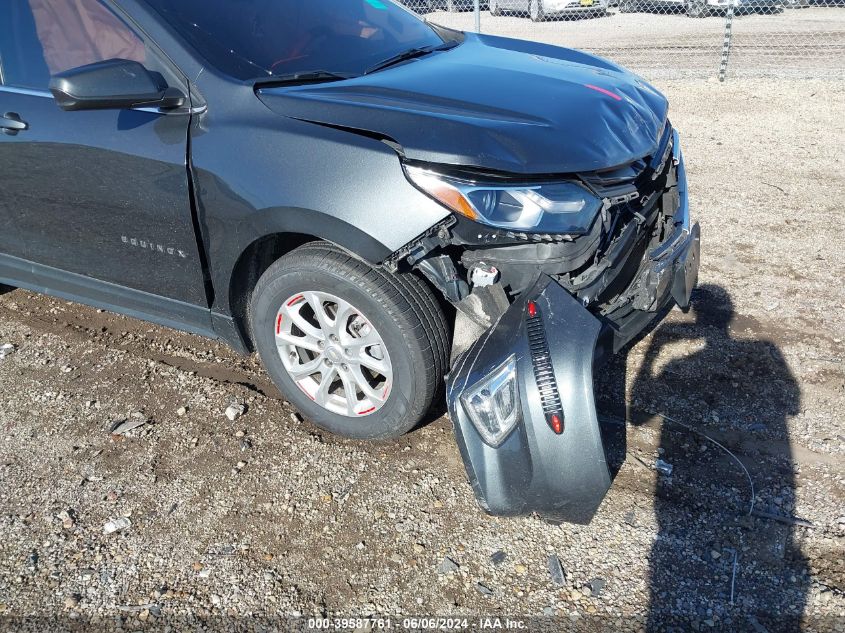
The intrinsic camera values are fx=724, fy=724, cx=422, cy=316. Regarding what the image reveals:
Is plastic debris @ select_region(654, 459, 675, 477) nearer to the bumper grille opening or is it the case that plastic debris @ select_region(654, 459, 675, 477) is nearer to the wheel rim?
the bumper grille opening

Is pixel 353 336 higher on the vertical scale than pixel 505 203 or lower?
lower

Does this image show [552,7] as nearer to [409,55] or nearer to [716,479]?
[409,55]

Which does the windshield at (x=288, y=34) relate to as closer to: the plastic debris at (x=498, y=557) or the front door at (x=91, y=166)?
the front door at (x=91, y=166)

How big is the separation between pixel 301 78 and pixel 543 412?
1641 mm

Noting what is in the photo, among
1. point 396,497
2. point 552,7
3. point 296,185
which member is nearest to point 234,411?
point 396,497

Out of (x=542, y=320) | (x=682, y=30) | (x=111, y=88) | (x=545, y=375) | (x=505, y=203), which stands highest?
(x=111, y=88)

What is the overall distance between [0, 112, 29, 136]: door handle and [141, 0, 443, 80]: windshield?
0.81 meters

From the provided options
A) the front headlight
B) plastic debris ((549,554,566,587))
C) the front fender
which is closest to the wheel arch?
the front headlight

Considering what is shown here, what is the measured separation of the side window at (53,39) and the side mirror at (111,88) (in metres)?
0.25

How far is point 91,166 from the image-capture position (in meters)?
2.95

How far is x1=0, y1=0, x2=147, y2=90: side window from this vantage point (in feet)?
9.64

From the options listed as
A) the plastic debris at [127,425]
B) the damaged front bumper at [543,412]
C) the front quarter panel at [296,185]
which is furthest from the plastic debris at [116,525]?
the damaged front bumper at [543,412]

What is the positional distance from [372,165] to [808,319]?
2.58 m

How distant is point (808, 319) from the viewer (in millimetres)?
3756
